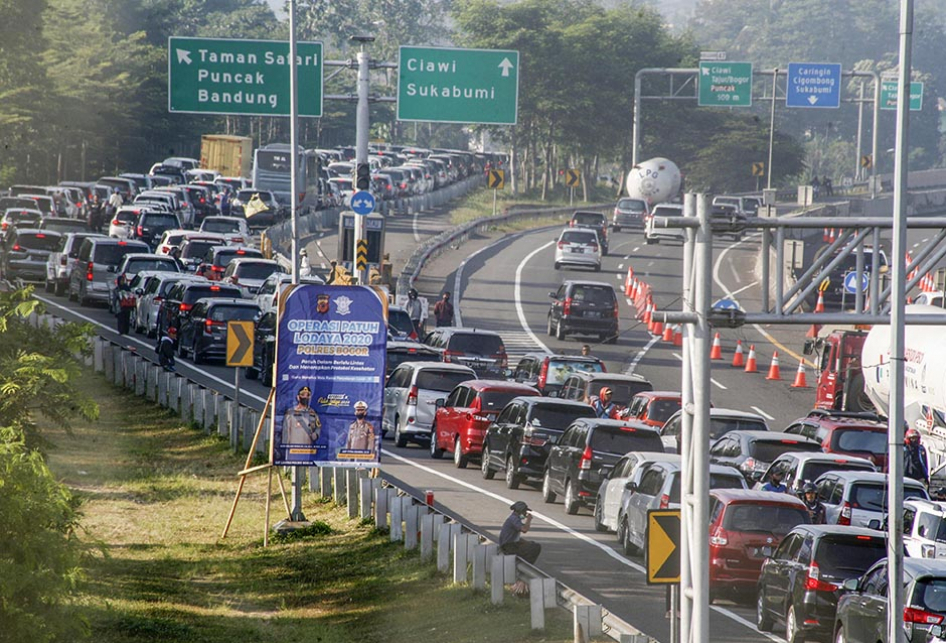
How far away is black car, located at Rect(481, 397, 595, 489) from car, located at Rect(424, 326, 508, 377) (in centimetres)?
999

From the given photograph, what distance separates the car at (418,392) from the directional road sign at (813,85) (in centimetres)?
4539

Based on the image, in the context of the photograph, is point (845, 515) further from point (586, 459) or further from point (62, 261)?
point (62, 261)

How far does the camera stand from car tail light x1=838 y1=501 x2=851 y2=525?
74.4ft

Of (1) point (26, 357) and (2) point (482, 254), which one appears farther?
(2) point (482, 254)

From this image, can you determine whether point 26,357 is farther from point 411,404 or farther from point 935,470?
point 935,470

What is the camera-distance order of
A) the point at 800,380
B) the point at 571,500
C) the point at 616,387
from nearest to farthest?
the point at 571,500, the point at 616,387, the point at 800,380

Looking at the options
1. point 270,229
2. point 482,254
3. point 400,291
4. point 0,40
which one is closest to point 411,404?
point 400,291

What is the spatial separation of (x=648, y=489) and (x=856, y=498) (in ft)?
9.54

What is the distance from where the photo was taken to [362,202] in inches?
1542

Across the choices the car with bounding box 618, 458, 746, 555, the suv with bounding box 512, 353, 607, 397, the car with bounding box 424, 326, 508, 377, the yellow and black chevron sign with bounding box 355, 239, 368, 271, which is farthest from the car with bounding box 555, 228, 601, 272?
the car with bounding box 618, 458, 746, 555

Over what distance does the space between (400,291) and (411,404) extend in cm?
2366

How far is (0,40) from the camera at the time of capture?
242 feet

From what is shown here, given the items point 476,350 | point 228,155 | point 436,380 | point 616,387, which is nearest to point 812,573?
point 436,380

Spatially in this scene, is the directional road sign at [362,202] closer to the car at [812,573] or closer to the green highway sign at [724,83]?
the car at [812,573]
